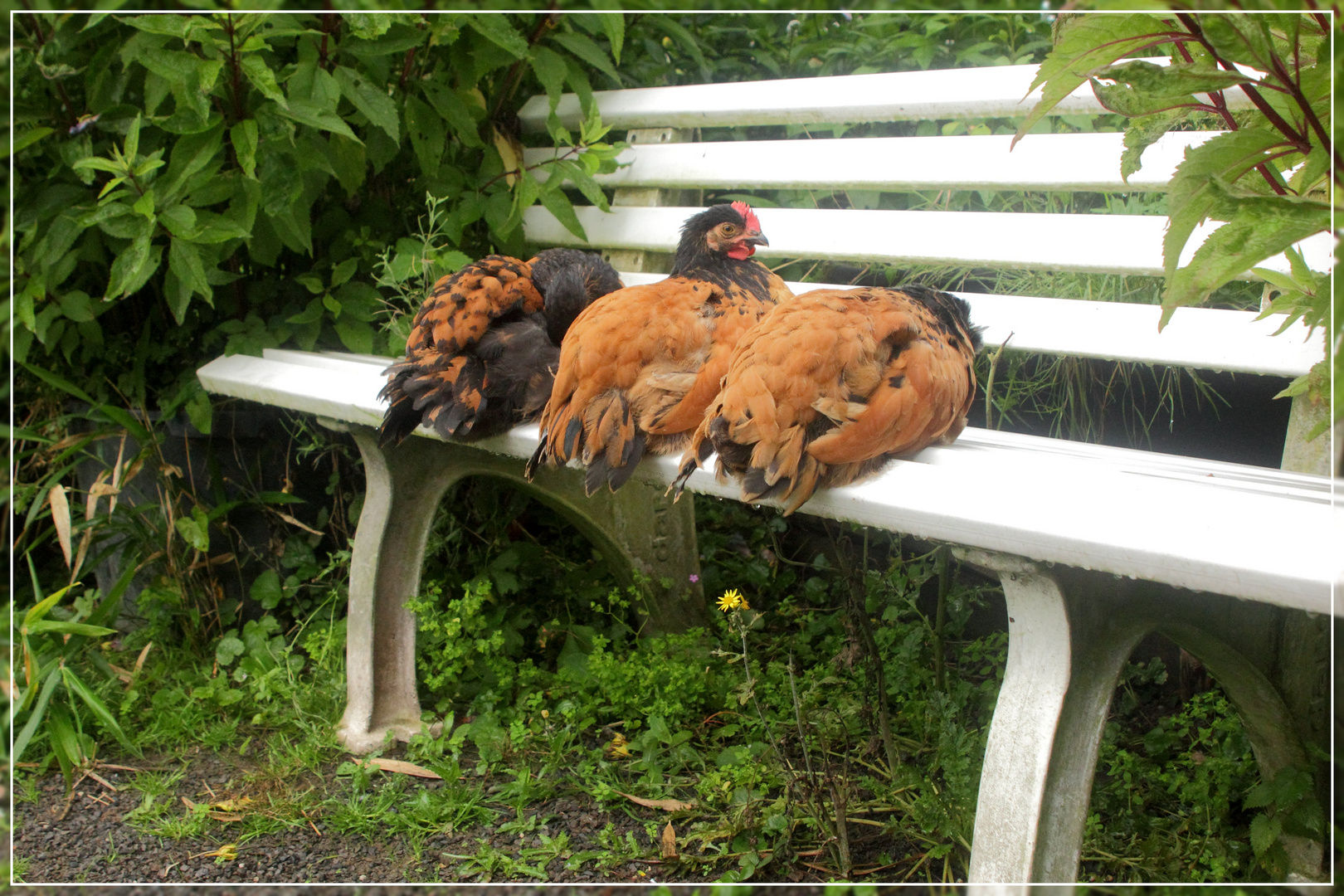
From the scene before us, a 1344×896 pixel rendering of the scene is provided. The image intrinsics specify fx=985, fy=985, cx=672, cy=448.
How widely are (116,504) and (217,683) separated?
0.61 m

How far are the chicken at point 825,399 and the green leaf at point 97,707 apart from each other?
1465 millimetres

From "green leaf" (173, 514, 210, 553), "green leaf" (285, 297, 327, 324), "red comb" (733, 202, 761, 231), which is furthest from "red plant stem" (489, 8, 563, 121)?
"green leaf" (173, 514, 210, 553)

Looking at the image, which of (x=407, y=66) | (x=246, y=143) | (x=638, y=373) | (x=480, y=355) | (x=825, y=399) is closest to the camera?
(x=825, y=399)

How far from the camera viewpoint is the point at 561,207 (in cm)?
247

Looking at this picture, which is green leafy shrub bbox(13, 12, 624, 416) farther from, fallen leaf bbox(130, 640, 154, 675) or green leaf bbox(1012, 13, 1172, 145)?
green leaf bbox(1012, 13, 1172, 145)

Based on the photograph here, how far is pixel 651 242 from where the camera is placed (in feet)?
8.18

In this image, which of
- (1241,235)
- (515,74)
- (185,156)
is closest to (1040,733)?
(1241,235)

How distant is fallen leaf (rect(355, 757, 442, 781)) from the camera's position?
1945 mm

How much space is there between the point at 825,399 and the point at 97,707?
5.54 feet

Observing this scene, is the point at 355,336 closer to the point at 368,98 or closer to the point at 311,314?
the point at 311,314

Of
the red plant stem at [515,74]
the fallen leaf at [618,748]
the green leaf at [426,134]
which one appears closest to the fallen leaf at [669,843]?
the fallen leaf at [618,748]

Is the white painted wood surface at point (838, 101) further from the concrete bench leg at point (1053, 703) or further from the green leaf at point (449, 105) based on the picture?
the concrete bench leg at point (1053, 703)

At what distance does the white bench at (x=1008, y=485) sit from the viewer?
3.53 ft

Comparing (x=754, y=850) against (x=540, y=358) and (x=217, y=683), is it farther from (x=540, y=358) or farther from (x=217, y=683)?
(x=217, y=683)
